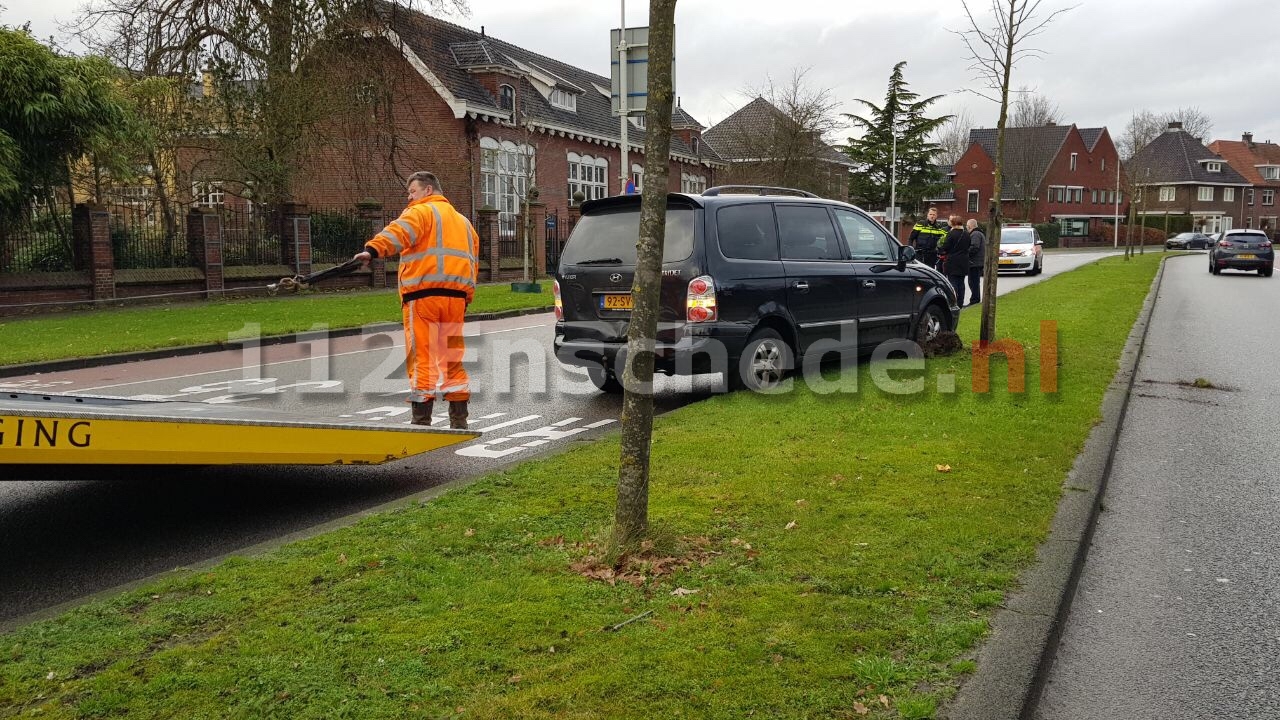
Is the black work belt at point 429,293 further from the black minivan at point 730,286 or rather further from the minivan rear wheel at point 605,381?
the minivan rear wheel at point 605,381

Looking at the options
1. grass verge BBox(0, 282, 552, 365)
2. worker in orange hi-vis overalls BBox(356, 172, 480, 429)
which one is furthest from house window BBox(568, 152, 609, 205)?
worker in orange hi-vis overalls BBox(356, 172, 480, 429)

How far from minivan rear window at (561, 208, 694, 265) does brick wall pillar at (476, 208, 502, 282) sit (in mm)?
22397

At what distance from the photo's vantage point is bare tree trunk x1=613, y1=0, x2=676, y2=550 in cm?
446

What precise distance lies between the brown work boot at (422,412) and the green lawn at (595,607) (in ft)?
4.07

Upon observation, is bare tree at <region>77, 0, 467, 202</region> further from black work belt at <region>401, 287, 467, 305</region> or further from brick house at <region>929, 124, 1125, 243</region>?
brick house at <region>929, 124, 1125, 243</region>

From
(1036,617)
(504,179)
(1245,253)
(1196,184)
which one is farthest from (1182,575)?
(1196,184)

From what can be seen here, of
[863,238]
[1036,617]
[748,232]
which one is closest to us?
[1036,617]

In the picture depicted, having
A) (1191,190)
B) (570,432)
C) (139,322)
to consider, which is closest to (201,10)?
(139,322)

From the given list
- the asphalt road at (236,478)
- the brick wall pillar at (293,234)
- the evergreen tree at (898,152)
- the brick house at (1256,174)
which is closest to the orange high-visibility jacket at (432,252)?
the asphalt road at (236,478)

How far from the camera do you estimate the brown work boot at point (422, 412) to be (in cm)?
735

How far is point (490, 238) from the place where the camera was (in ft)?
104

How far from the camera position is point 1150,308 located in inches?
763

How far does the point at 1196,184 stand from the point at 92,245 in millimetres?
103315

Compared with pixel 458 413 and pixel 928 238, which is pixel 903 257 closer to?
pixel 458 413
